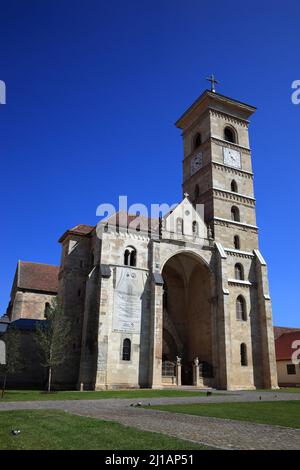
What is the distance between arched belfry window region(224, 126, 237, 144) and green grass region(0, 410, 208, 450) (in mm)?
39275

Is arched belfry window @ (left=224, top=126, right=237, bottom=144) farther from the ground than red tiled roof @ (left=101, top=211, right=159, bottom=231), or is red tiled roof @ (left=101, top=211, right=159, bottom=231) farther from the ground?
arched belfry window @ (left=224, top=126, right=237, bottom=144)

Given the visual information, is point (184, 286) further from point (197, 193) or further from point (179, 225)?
point (197, 193)

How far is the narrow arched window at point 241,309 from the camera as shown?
36969mm

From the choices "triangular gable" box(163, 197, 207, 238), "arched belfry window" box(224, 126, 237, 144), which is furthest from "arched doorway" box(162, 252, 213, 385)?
"arched belfry window" box(224, 126, 237, 144)

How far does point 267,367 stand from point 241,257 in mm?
10389

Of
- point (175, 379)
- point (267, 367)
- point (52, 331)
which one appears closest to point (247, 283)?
point (267, 367)

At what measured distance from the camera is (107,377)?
2972 cm

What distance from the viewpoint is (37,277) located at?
46.2 metres

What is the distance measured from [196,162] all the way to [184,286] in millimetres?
13943

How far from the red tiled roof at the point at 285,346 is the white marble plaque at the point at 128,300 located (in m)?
23.5

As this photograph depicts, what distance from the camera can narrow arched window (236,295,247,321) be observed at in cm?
3697

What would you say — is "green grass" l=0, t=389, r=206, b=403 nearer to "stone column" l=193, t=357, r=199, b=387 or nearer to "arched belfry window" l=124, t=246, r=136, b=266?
"stone column" l=193, t=357, r=199, b=387

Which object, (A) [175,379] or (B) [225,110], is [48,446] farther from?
(B) [225,110]

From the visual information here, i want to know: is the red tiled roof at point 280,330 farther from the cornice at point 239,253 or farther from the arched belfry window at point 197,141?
the arched belfry window at point 197,141
